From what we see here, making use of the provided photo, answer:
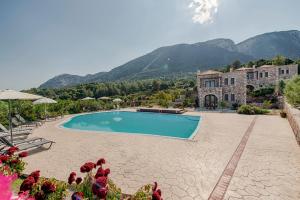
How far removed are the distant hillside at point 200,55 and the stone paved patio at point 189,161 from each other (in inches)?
4309

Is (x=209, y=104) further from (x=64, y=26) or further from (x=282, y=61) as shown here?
(x=282, y=61)

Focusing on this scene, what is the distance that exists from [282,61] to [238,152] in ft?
157

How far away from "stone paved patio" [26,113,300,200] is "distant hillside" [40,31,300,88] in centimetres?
10944

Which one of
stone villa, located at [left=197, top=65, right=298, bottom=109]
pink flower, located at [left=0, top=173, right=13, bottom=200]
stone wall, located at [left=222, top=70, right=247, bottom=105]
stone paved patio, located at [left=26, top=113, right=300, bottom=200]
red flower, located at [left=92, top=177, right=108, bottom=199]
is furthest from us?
stone villa, located at [left=197, top=65, right=298, bottom=109]

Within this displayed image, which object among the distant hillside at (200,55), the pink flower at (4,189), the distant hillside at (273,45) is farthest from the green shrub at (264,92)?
the distant hillside at (273,45)

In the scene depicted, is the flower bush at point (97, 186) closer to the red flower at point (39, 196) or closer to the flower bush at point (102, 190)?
the flower bush at point (102, 190)

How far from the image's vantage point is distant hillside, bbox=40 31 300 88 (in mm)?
129837

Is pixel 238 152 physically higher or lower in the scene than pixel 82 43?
lower

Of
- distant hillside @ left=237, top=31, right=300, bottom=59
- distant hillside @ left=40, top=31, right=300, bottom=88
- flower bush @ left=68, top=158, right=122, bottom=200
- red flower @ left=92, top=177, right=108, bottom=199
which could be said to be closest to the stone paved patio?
flower bush @ left=68, top=158, right=122, bottom=200

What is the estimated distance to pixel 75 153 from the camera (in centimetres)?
866

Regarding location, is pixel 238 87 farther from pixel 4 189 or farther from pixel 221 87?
pixel 4 189

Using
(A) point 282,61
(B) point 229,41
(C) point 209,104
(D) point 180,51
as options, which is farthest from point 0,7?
(B) point 229,41

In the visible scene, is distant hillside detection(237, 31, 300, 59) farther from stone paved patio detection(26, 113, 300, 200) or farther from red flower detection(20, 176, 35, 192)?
red flower detection(20, 176, 35, 192)

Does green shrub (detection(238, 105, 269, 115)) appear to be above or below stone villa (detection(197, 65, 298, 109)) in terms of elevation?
below
